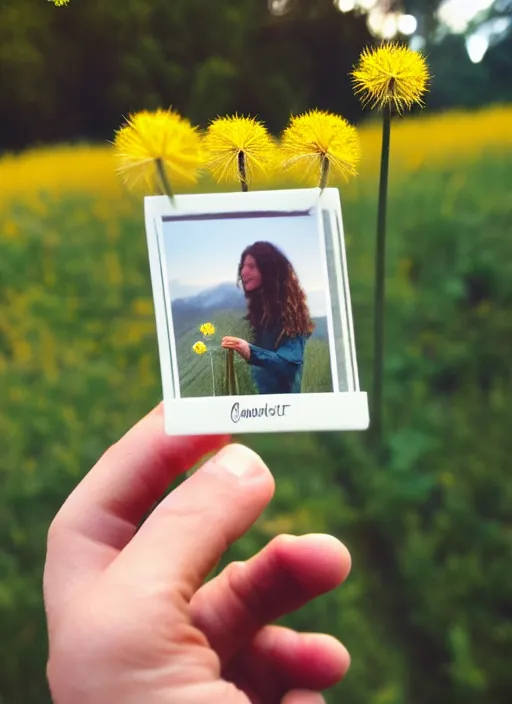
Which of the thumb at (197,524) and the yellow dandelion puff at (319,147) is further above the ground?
the yellow dandelion puff at (319,147)

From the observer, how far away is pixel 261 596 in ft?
1.45

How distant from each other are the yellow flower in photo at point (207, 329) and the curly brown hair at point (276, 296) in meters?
0.02

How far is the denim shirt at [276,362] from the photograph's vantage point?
31 centimetres

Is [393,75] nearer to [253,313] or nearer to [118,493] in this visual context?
[253,313]

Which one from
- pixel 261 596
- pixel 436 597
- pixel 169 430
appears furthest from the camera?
pixel 436 597

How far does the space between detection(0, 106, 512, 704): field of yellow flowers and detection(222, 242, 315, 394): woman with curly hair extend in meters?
0.23

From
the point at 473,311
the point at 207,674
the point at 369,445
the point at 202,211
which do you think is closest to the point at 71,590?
the point at 207,674

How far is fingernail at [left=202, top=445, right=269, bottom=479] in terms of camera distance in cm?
32

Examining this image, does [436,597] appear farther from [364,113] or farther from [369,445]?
[364,113]

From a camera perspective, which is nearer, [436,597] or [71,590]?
[71,590]

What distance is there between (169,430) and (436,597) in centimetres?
36

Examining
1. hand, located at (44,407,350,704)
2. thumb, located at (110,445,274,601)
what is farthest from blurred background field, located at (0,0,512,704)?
thumb, located at (110,445,274,601)

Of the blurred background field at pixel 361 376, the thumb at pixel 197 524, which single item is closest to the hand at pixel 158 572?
the thumb at pixel 197 524

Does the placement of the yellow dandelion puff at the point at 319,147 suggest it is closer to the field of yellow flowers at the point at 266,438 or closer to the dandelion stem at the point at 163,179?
the dandelion stem at the point at 163,179
